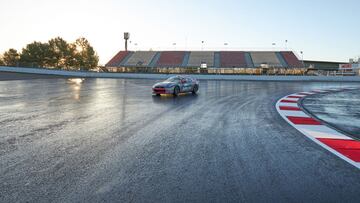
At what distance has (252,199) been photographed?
9.45 ft

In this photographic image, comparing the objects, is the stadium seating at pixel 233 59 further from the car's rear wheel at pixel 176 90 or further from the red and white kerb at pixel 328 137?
the red and white kerb at pixel 328 137

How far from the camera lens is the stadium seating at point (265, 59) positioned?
198 ft

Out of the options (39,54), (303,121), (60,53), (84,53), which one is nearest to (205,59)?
(84,53)

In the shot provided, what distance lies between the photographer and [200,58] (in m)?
66.3

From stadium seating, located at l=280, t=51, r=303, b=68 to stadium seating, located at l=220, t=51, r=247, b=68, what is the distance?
30.1 ft

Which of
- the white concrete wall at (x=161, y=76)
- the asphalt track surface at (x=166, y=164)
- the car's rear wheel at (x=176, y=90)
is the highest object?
the white concrete wall at (x=161, y=76)

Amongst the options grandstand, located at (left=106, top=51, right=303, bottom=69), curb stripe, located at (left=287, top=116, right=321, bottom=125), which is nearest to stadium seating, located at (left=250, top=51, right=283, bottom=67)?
grandstand, located at (left=106, top=51, right=303, bottom=69)

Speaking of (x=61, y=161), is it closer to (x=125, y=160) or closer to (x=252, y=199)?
(x=125, y=160)

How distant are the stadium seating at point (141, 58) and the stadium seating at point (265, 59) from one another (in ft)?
79.0

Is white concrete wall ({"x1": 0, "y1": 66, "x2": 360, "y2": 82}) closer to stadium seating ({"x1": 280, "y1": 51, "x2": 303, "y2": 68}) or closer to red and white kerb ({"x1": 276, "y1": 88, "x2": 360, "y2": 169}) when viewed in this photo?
stadium seating ({"x1": 280, "y1": 51, "x2": 303, "y2": 68})

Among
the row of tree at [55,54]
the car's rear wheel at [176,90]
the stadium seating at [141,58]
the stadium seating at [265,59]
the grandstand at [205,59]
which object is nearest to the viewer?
the car's rear wheel at [176,90]

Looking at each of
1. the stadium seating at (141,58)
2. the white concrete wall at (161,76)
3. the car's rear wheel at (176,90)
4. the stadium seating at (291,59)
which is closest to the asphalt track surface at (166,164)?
the car's rear wheel at (176,90)

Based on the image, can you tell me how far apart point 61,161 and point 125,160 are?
2.92ft

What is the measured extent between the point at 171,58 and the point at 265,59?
21563mm
